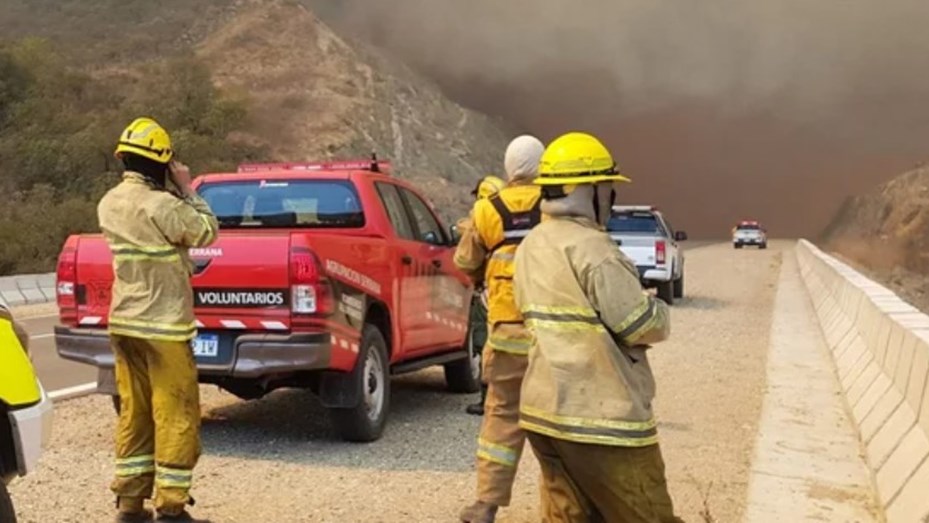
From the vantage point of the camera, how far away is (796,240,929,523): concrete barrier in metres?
5.27

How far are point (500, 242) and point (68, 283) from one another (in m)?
3.12

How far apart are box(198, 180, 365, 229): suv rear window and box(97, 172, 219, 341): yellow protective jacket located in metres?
2.65

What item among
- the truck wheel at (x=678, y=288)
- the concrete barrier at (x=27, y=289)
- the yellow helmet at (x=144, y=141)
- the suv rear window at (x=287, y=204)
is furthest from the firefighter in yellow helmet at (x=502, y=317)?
the truck wheel at (x=678, y=288)

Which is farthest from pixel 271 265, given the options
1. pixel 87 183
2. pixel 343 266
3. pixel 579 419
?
pixel 87 183

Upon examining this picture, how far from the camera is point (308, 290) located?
252 inches

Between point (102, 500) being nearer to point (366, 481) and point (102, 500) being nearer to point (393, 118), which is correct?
point (366, 481)

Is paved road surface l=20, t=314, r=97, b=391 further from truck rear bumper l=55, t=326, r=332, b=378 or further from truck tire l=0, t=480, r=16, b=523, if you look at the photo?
truck tire l=0, t=480, r=16, b=523

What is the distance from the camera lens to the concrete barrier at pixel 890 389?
207 inches

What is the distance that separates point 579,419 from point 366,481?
10.2ft

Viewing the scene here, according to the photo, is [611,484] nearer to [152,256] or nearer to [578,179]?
[578,179]

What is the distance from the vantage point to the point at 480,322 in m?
8.76

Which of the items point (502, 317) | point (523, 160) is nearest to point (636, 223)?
point (523, 160)

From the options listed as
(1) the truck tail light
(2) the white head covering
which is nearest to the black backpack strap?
(2) the white head covering

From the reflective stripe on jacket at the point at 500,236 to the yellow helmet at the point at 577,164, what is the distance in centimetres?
160
